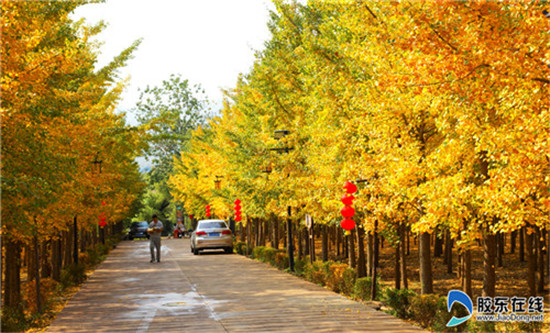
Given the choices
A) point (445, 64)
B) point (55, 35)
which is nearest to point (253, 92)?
point (55, 35)

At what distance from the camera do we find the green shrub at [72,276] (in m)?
19.2

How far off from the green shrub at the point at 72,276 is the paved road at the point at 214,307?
381mm

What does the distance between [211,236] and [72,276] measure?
1519 cm

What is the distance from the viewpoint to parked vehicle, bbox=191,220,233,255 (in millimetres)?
34909

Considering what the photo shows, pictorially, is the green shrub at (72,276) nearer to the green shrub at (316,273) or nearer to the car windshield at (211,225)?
the green shrub at (316,273)

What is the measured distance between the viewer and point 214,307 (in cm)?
1407

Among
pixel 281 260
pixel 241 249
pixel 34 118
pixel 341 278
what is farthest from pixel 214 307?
pixel 241 249

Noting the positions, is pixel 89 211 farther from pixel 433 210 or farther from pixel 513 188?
pixel 513 188

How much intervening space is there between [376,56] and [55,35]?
6.90 metres

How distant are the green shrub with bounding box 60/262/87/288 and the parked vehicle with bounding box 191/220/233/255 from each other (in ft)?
44.2

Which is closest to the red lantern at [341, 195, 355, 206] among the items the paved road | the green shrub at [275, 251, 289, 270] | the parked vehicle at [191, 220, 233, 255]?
the paved road

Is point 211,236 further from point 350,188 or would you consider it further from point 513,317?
point 513,317

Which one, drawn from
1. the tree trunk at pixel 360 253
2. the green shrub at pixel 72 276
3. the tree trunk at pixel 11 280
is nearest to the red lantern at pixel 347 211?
the tree trunk at pixel 360 253
